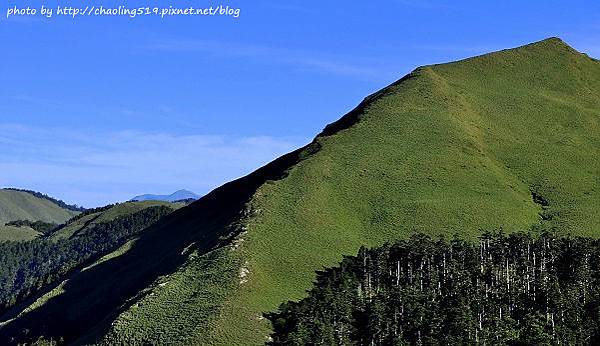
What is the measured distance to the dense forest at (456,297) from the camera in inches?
4751

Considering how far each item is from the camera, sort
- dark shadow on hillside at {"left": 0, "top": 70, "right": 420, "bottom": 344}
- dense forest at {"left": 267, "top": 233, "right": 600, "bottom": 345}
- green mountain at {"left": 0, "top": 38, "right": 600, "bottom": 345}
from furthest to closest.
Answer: dark shadow on hillside at {"left": 0, "top": 70, "right": 420, "bottom": 344} → green mountain at {"left": 0, "top": 38, "right": 600, "bottom": 345} → dense forest at {"left": 267, "top": 233, "right": 600, "bottom": 345}

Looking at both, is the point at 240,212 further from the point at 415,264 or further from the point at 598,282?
the point at 598,282

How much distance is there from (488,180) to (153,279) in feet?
302

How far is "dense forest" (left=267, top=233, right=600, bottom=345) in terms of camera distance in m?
121

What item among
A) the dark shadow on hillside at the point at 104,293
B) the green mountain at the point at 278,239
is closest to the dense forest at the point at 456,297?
the green mountain at the point at 278,239

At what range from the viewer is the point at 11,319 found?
19288cm

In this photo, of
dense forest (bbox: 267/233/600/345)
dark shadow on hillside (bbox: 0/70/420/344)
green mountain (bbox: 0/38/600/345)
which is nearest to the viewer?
dense forest (bbox: 267/233/600/345)

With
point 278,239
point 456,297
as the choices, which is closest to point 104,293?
point 278,239

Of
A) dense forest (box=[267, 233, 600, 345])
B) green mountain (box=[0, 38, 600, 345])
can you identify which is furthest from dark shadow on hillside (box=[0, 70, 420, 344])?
dense forest (box=[267, 233, 600, 345])

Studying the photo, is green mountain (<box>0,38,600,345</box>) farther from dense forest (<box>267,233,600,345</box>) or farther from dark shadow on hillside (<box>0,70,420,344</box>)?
dense forest (<box>267,233,600,345</box>)

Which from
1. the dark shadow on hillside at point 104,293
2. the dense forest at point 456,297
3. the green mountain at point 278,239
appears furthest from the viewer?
the dark shadow on hillside at point 104,293

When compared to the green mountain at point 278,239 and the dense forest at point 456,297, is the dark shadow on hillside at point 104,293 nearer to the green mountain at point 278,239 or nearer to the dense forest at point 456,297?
the green mountain at point 278,239

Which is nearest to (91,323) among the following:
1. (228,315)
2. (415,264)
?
(228,315)

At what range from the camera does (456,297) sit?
5162 inches
